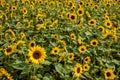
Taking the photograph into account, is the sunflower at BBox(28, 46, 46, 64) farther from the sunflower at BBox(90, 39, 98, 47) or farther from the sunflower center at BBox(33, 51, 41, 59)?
the sunflower at BBox(90, 39, 98, 47)

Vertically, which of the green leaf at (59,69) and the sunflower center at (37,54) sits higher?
the sunflower center at (37,54)

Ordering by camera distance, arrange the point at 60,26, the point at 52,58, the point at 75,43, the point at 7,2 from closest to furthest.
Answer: the point at 52,58, the point at 75,43, the point at 60,26, the point at 7,2

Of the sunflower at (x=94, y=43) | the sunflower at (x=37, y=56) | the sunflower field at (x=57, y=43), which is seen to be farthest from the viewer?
the sunflower at (x=94, y=43)

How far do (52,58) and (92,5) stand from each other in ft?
13.7

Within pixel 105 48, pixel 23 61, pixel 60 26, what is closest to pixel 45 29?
pixel 60 26

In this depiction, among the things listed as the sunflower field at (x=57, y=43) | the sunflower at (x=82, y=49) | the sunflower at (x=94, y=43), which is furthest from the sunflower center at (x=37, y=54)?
the sunflower at (x=94, y=43)

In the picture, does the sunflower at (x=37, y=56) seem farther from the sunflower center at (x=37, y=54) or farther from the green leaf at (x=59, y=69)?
the green leaf at (x=59, y=69)

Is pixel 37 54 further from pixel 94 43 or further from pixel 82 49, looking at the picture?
pixel 94 43

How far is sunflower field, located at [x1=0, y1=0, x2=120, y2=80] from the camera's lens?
15.5 ft

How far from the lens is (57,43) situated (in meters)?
5.74

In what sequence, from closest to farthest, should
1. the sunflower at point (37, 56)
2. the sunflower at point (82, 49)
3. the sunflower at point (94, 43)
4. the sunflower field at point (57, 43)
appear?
the sunflower at point (37, 56)
the sunflower field at point (57, 43)
the sunflower at point (82, 49)
the sunflower at point (94, 43)

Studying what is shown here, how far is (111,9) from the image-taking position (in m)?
9.02

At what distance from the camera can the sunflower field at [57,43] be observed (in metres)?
4.71

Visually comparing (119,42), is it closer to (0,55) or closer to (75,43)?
(75,43)
